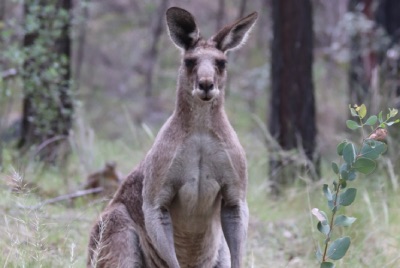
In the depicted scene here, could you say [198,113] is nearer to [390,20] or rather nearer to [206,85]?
[206,85]

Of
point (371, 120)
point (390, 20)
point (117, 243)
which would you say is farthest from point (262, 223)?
point (390, 20)

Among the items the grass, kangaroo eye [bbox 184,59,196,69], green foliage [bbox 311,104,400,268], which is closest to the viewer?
green foliage [bbox 311,104,400,268]

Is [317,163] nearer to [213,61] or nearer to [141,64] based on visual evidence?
[213,61]

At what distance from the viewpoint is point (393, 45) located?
1168cm

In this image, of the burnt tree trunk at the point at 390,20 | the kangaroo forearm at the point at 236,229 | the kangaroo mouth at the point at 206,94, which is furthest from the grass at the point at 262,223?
the burnt tree trunk at the point at 390,20

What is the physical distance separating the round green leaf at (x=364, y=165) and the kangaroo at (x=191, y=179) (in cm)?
86

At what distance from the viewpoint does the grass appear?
523cm

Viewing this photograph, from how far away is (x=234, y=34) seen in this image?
4801mm

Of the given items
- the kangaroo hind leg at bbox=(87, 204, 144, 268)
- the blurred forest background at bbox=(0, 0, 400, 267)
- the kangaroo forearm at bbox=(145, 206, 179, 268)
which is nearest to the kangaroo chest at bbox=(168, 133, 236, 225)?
the kangaroo forearm at bbox=(145, 206, 179, 268)

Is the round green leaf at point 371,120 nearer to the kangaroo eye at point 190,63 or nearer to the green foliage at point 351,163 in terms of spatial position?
the green foliage at point 351,163

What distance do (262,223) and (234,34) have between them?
291cm

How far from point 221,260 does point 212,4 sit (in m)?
16.6

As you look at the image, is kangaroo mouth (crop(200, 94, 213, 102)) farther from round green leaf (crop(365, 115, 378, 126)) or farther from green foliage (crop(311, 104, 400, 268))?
round green leaf (crop(365, 115, 378, 126))

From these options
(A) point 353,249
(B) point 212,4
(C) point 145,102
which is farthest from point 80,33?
(A) point 353,249
